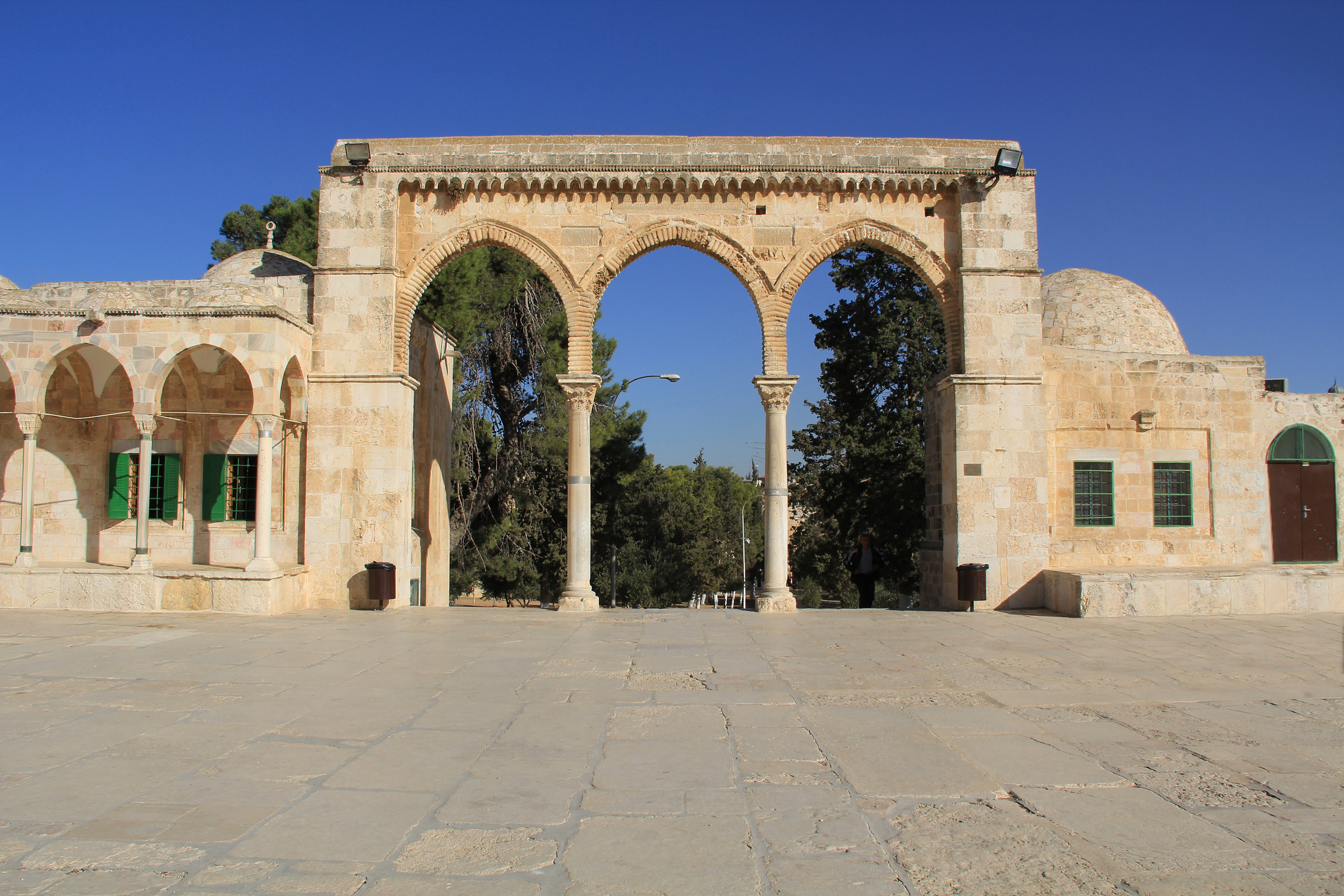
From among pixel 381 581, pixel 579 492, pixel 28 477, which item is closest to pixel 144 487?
pixel 28 477

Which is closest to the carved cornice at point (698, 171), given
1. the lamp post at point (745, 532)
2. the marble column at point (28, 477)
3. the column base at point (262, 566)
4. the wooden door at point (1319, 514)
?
the marble column at point (28, 477)

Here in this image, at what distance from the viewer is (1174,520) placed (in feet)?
42.2

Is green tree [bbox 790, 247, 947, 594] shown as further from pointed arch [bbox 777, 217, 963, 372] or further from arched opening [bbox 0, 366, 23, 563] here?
arched opening [bbox 0, 366, 23, 563]

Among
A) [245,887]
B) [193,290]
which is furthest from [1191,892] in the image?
[193,290]

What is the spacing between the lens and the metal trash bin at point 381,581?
11.5m

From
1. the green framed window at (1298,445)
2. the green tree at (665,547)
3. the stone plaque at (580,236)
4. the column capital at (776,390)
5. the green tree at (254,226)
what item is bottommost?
the green tree at (665,547)

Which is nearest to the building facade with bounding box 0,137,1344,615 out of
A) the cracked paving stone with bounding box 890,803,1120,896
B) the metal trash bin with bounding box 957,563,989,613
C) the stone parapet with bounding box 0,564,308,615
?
the metal trash bin with bounding box 957,563,989,613

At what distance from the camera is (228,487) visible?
41.9 ft

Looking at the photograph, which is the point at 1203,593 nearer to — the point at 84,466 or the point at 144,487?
the point at 144,487

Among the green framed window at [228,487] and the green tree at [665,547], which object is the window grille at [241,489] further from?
the green tree at [665,547]

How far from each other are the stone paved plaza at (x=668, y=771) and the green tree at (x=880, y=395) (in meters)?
13.5

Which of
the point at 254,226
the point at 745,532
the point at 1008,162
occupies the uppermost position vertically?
the point at 254,226

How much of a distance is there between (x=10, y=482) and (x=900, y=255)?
1390 centimetres

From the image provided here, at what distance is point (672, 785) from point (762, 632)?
5.70m
